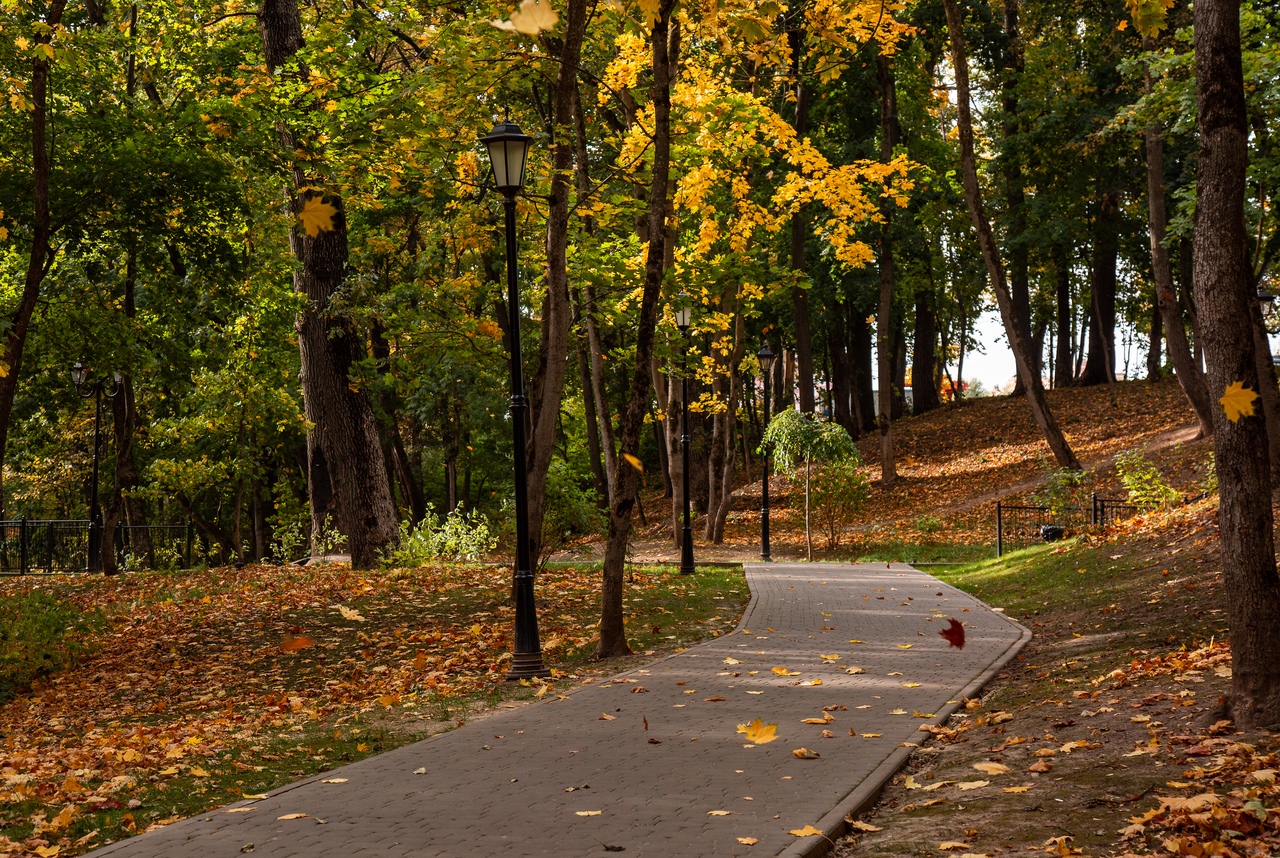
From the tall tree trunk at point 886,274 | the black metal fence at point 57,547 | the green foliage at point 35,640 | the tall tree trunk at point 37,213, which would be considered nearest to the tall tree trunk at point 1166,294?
the tall tree trunk at point 886,274

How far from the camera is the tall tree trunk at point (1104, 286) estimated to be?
1280 inches

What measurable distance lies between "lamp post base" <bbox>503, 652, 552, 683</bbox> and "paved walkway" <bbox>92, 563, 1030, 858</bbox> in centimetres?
83

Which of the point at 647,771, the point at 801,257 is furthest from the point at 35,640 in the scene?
the point at 801,257

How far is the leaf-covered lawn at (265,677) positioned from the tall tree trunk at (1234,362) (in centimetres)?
525

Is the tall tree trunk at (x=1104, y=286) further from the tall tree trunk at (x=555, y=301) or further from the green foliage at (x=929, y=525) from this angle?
the tall tree trunk at (x=555, y=301)

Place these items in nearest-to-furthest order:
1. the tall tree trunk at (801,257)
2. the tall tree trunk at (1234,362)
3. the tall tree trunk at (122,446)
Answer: the tall tree trunk at (1234,362), the tall tree trunk at (122,446), the tall tree trunk at (801,257)

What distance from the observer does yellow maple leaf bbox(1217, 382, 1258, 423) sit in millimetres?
5926

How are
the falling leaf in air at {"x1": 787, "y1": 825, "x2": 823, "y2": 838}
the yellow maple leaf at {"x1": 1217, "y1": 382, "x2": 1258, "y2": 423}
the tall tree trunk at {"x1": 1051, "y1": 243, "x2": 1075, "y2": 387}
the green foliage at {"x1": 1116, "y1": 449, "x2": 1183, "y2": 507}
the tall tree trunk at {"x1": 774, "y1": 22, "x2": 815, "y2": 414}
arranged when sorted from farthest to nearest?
the tall tree trunk at {"x1": 1051, "y1": 243, "x2": 1075, "y2": 387} < the tall tree trunk at {"x1": 774, "y1": 22, "x2": 815, "y2": 414} < the green foliage at {"x1": 1116, "y1": 449, "x2": 1183, "y2": 507} < the yellow maple leaf at {"x1": 1217, "y1": 382, "x2": 1258, "y2": 423} < the falling leaf in air at {"x1": 787, "y1": 825, "x2": 823, "y2": 838}

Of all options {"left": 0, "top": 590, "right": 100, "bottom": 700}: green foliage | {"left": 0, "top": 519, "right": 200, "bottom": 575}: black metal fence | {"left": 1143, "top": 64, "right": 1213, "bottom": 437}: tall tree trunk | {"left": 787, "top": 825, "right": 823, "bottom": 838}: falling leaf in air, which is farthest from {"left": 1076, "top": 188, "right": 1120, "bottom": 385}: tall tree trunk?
{"left": 787, "top": 825, "right": 823, "bottom": 838}: falling leaf in air

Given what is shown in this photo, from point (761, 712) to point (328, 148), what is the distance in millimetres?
9217

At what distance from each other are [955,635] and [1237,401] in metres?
5.92

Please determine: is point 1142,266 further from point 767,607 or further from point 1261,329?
point 767,607

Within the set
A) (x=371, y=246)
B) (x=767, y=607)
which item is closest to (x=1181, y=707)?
(x=767, y=607)

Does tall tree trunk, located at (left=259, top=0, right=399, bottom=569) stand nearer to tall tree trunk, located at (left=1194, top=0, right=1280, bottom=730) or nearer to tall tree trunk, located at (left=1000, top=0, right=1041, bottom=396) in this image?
tall tree trunk, located at (left=1194, top=0, right=1280, bottom=730)
